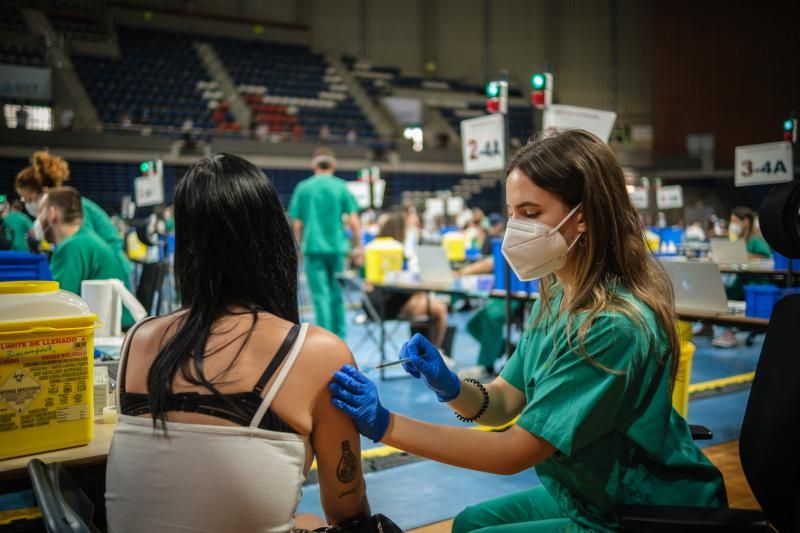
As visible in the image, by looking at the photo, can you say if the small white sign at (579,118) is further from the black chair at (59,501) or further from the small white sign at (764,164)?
the black chair at (59,501)

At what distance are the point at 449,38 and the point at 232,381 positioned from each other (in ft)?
72.3

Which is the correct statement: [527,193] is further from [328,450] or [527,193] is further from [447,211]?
[447,211]

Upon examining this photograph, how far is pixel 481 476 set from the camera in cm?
309

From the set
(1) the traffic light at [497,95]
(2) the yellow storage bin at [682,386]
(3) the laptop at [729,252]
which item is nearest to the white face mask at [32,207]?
(1) the traffic light at [497,95]

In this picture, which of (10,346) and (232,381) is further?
(10,346)

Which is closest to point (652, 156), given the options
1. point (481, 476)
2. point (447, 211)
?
point (447, 211)

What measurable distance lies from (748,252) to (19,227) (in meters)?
6.37

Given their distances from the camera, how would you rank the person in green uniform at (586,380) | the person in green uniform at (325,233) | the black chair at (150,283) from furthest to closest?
the person in green uniform at (325,233) < the black chair at (150,283) < the person in green uniform at (586,380)

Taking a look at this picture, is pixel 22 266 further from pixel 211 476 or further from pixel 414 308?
pixel 414 308

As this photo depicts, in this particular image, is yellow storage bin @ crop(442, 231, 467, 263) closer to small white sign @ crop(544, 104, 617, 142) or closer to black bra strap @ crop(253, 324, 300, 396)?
small white sign @ crop(544, 104, 617, 142)

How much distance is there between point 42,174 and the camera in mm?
Result: 4074

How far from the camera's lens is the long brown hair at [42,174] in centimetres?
405

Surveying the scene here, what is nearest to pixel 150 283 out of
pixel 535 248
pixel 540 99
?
pixel 540 99

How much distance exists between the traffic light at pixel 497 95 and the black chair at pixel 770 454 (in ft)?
9.48
